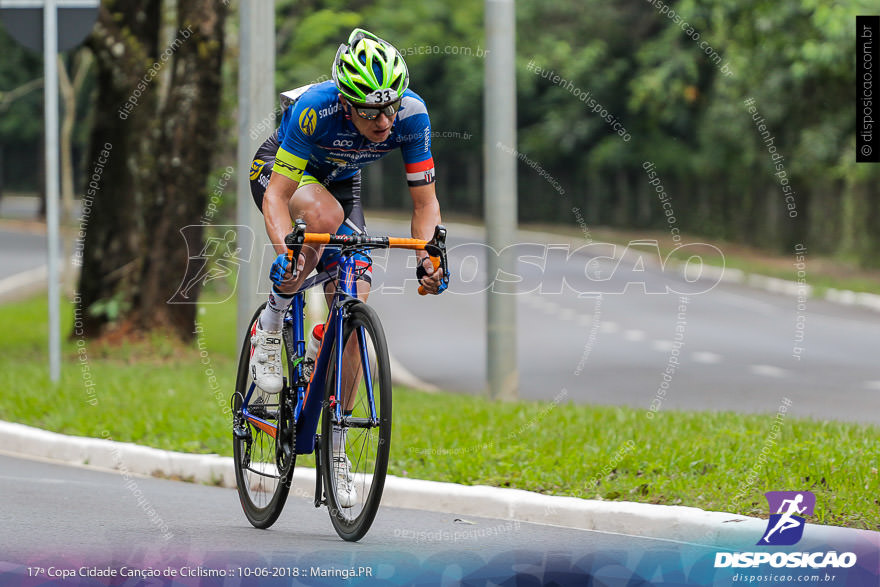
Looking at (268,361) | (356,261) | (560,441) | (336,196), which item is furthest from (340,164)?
(560,441)

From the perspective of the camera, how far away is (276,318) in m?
6.47

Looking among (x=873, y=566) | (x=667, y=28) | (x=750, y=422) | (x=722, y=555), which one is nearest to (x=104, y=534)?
(x=722, y=555)

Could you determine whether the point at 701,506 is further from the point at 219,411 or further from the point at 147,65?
the point at 147,65

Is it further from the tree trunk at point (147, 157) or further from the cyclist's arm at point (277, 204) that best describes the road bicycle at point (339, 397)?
the tree trunk at point (147, 157)

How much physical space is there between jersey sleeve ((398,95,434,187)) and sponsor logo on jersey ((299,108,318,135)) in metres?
0.36

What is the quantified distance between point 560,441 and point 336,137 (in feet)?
9.38

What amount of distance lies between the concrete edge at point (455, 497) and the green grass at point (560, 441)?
224 millimetres

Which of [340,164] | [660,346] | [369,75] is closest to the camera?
[369,75]

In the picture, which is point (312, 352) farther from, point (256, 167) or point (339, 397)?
point (256, 167)

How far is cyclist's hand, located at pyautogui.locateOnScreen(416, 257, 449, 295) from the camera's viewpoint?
19.6ft

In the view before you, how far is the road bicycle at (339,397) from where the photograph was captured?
18.8 ft

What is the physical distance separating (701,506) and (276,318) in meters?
2.16

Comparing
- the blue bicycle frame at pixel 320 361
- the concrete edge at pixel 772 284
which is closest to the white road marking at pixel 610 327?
the concrete edge at pixel 772 284

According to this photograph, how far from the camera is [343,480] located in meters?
5.96
